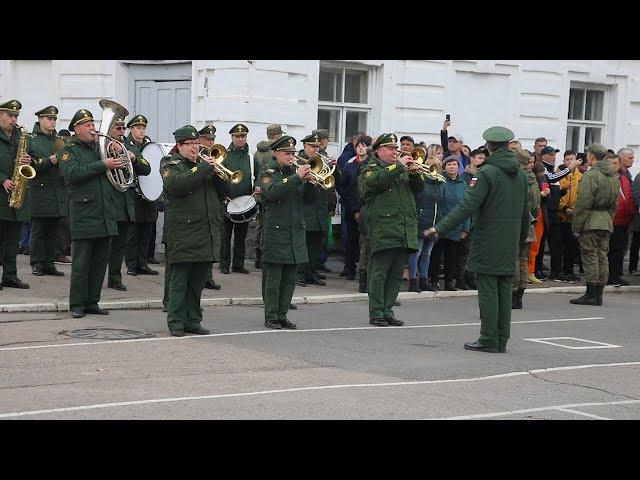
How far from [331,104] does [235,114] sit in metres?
2.39

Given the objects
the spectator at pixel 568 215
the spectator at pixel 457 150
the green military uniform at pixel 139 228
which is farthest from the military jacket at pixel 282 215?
the spectator at pixel 568 215

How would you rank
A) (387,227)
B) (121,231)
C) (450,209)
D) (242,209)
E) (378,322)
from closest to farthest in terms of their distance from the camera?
(387,227) < (378,322) < (121,231) < (242,209) < (450,209)

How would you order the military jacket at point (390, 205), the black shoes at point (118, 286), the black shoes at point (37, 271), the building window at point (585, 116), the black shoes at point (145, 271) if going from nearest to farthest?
the military jacket at point (390, 205)
the black shoes at point (118, 286)
the black shoes at point (37, 271)
the black shoes at point (145, 271)
the building window at point (585, 116)

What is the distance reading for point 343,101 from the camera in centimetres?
2128

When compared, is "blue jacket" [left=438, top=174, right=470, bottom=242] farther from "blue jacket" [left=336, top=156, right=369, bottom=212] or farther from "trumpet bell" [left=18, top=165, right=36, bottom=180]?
"trumpet bell" [left=18, top=165, right=36, bottom=180]

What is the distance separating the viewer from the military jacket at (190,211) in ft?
39.1

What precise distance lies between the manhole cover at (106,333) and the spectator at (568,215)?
31.9 ft

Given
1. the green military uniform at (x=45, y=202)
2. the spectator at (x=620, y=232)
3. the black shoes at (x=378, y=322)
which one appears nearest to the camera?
the black shoes at (x=378, y=322)

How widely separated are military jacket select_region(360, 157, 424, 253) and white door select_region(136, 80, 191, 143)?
745cm

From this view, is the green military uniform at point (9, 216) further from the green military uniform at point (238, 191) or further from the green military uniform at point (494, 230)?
the green military uniform at point (494, 230)

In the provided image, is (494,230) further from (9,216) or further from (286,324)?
(9,216)

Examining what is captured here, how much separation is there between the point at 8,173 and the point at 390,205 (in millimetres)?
4861

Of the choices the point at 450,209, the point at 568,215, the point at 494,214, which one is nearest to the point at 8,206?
the point at 494,214
